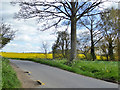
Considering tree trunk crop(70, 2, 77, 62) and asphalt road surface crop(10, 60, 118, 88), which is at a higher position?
tree trunk crop(70, 2, 77, 62)

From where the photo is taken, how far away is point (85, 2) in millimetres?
19000

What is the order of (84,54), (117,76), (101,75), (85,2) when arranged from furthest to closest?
(84,54) < (85,2) < (101,75) < (117,76)

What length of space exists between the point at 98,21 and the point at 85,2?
11623 mm

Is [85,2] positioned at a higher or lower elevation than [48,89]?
higher

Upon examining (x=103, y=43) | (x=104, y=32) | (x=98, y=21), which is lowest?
(x=103, y=43)

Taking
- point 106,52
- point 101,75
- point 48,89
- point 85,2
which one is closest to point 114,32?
point 106,52

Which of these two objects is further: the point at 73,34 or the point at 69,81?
the point at 73,34

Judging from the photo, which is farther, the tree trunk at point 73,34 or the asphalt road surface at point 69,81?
the tree trunk at point 73,34

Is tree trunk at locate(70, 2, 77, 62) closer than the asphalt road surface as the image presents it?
No

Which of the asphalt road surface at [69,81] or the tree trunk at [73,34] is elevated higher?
the tree trunk at [73,34]

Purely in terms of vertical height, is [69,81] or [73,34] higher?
[73,34]

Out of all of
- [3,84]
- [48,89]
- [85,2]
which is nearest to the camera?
[3,84]

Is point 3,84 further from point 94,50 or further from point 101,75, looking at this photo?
point 94,50

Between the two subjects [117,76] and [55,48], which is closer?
[117,76]
